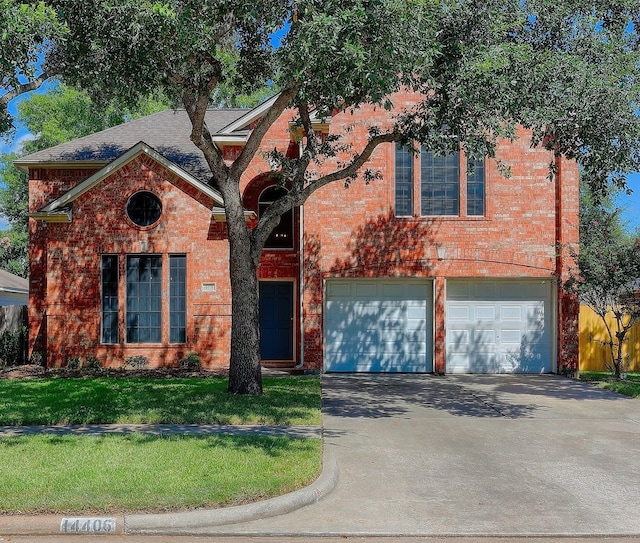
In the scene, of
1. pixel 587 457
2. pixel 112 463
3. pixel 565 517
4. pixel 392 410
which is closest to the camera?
pixel 565 517

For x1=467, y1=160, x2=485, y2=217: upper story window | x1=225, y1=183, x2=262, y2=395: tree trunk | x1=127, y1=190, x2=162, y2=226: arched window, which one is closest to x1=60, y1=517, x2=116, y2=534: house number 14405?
x1=225, y1=183, x2=262, y2=395: tree trunk

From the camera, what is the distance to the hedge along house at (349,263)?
17.6m

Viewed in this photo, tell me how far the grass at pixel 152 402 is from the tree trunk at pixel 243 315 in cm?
36

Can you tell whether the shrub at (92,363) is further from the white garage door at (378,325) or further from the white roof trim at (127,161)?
the white garage door at (378,325)

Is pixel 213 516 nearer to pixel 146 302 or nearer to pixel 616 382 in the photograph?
pixel 146 302

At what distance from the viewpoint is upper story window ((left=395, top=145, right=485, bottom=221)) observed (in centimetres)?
1780

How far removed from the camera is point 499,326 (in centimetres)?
1816

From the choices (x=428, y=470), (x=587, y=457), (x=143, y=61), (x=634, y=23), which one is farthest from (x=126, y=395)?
(x=634, y=23)

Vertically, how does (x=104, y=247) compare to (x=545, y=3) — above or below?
below

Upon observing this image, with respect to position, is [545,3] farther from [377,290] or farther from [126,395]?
[126,395]

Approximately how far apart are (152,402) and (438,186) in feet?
31.1

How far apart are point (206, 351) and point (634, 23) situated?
39.7 feet

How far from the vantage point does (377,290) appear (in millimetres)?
18125

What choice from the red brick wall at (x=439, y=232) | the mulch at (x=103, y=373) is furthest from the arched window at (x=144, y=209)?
the red brick wall at (x=439, y=232)
